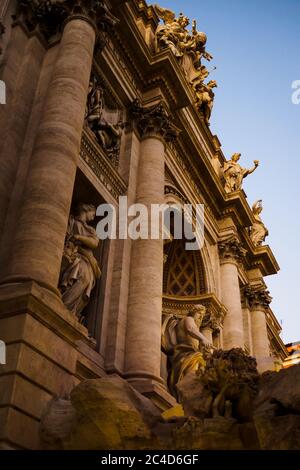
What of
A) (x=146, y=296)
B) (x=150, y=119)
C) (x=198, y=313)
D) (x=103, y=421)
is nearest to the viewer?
(x=103, y=421)

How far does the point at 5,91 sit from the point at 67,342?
4898 mm

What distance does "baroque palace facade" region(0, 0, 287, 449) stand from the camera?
22.3 feet

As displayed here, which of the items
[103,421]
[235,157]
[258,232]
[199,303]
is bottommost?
[103,421]

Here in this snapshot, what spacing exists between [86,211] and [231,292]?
29.1ft

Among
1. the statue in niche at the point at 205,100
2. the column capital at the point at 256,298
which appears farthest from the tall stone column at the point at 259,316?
the statue in niche at the point at 205,100

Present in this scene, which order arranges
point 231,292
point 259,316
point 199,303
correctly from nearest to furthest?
point 199,303
point 231,292
point 259,316

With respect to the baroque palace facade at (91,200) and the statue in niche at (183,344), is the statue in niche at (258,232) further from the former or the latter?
the statue in niche at (183,344)

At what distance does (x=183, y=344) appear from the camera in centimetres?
1407

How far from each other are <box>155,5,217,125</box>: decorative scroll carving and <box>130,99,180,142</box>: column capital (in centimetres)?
442

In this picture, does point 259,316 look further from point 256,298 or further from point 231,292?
point 231,292

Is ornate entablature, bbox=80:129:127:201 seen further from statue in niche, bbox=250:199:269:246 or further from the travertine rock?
statue in niche, bbox=250:199:269:246

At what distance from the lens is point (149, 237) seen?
473 inches

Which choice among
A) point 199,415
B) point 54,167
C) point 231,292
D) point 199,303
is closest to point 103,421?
point 199,415

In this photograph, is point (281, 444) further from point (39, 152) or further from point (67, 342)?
point (39, 152)
